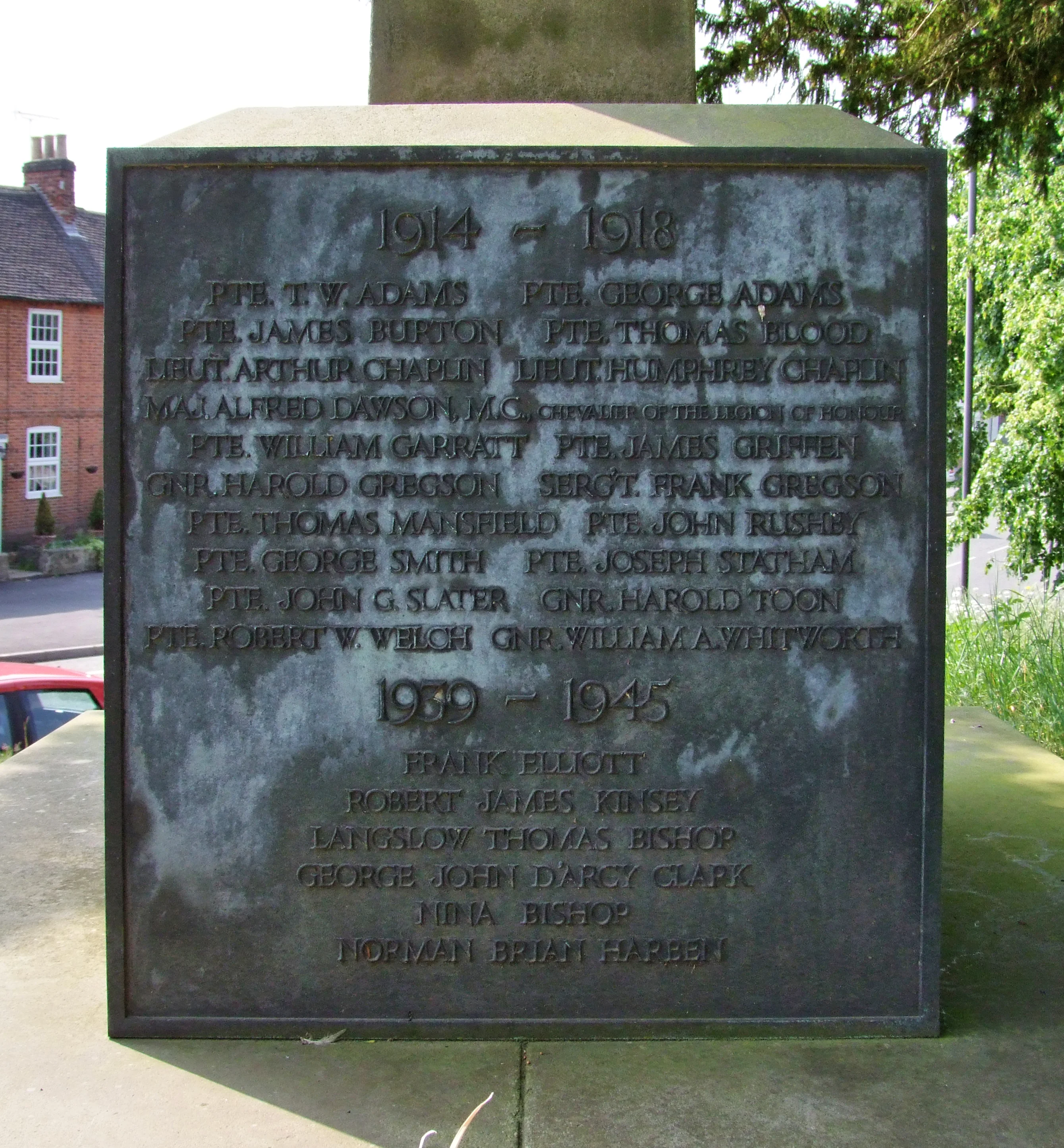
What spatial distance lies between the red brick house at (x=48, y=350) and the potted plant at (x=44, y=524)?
36 centimetres

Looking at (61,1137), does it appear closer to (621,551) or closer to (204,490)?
(204,490)

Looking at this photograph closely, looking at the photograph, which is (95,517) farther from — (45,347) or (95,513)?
(45,347)

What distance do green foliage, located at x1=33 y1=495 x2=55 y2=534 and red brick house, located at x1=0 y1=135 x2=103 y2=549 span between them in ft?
1.26

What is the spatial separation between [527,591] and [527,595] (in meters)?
0.01

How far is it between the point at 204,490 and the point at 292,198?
880 mm

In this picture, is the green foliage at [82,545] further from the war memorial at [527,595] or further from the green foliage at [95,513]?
the war memorial at [527,595]

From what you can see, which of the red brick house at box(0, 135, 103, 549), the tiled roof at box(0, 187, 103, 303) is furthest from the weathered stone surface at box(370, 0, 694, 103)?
the tiled roof at box(0, 187, 103, 303)

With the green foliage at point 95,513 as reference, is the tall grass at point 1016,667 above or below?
below

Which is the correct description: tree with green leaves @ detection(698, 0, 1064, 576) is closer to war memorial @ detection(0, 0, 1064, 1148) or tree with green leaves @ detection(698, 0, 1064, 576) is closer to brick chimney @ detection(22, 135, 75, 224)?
war memorial @ detection(0, 0, 1064, 1148)

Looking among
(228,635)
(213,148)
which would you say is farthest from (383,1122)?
(213,148)

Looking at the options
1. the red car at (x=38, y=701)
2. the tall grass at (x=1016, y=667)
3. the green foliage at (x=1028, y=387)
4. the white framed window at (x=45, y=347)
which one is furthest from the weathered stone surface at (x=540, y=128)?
the white framed window at (x=45, y=347)

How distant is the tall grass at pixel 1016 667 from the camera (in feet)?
27.3

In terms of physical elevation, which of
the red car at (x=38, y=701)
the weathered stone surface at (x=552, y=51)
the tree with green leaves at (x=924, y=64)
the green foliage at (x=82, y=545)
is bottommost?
the red car at (x=38, y=701)

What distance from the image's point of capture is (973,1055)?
3547 mm
